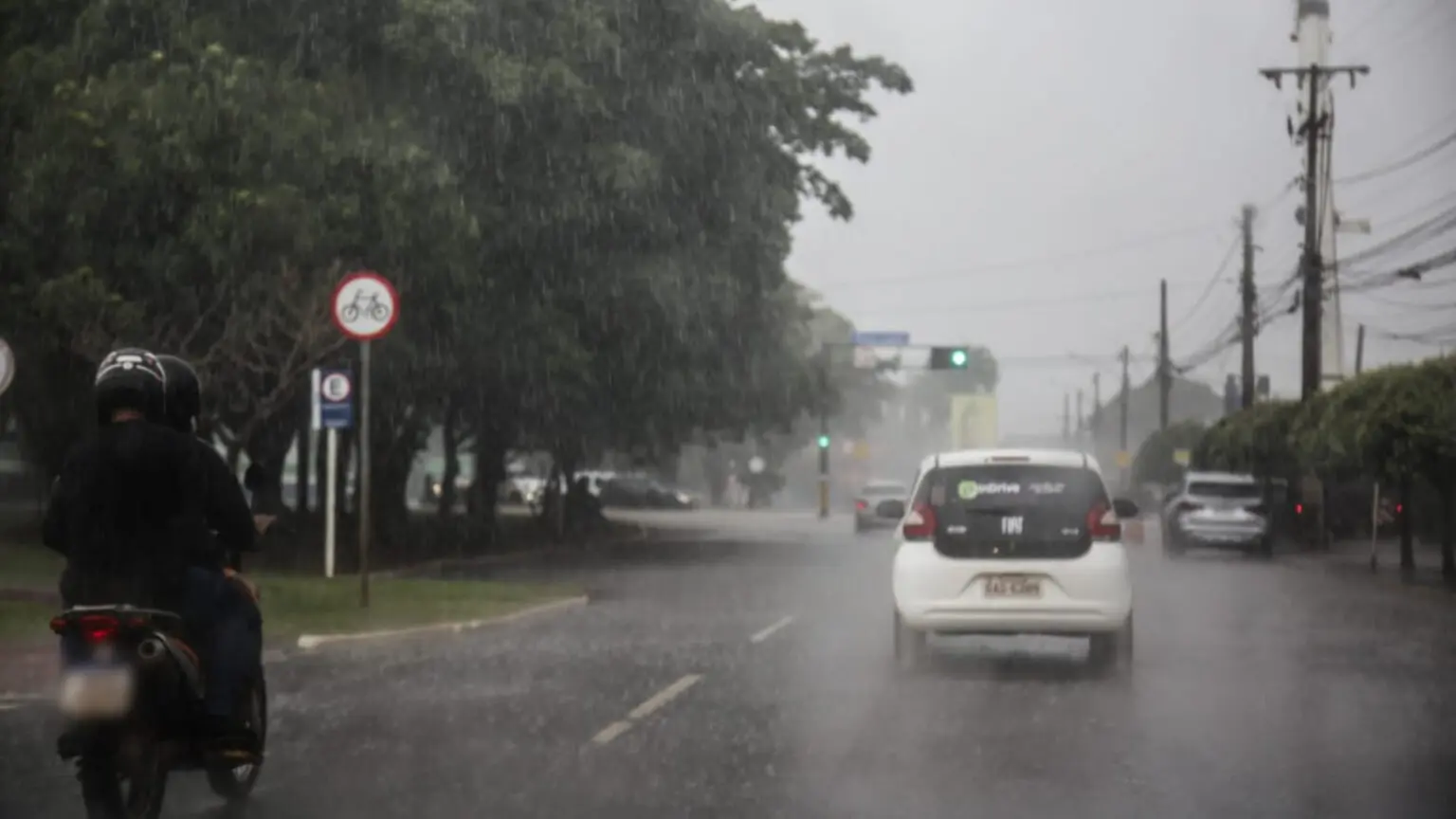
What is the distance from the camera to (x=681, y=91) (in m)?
34.8

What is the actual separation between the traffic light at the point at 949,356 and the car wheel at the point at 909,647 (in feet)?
121

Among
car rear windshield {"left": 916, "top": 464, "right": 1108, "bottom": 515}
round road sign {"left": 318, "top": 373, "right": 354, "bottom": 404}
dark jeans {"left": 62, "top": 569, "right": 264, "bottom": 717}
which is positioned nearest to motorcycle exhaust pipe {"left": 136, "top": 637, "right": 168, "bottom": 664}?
dark jeans {"left": 62, "top": 569, "right": 264, "bottom": 717}

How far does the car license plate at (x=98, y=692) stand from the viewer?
7.69m

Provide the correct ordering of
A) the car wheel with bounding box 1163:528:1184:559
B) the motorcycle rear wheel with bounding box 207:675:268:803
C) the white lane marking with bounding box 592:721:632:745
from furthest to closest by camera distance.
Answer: the car wheel with bounding box 1163:528:1184:559, the white lane marking with bounding box 592:721:632:745, the motorcycle rear wheel with bounding box 207:675:268:803

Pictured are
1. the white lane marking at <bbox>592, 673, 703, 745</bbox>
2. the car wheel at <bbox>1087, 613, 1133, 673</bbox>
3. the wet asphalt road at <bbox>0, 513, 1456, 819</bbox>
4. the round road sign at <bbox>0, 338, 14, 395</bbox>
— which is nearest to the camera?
the wet asphalt road at <bbox>0, 513, 1456, 819</bbox>

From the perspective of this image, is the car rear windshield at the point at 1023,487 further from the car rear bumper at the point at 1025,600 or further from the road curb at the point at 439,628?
the road curb at the point at 439,628

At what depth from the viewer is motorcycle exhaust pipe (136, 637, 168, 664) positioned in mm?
7832

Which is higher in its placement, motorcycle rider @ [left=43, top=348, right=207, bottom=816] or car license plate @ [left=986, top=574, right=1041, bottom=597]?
motorcycle rider @ [left=43, top=348, right=207, bottom=816]

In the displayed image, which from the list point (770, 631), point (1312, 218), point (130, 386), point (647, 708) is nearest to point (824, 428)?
point (1312, 218)

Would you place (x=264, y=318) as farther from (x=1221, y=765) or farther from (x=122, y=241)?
(x=1221, y=765)

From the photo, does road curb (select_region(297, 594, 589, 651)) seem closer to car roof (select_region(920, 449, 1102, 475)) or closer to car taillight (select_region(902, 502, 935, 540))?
car taillight (select_region(902, 502, 935, 540))

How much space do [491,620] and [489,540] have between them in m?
21.3

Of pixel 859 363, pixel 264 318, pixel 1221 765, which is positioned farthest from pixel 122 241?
pixel 859 363

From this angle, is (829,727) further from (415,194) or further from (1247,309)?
(1247,309)
